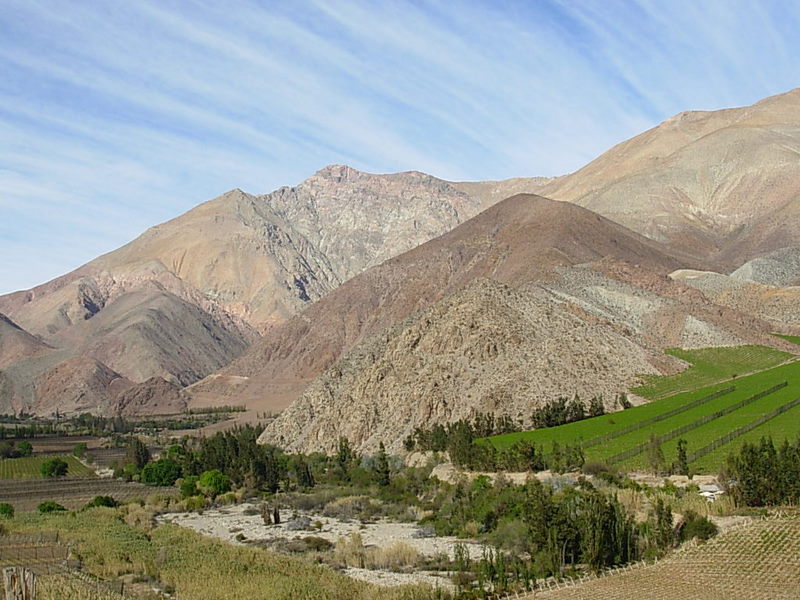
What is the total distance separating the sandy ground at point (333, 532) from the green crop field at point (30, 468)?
41009 mm

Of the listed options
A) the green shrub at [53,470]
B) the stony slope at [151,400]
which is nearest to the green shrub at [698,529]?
the green shrub at [53,470]

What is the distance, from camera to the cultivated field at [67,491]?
226ft

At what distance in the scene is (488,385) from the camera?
72.6 metres

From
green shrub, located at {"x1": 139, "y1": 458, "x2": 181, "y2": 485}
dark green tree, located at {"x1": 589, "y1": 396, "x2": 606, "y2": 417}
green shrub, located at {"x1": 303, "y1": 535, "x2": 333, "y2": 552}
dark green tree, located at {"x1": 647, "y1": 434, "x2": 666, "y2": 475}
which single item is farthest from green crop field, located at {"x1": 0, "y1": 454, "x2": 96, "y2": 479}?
dark green tree, located at {"x1": 647, "y1": 434, "x2": 666, "y2": 475}

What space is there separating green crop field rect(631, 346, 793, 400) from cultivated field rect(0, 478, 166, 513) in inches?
1500

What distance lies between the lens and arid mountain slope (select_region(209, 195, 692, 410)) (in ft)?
481

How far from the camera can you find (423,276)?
168m

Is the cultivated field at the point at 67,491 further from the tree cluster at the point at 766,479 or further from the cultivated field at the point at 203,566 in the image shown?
the tree cluster at the point at 766,479

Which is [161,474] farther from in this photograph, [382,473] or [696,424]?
[696,424]

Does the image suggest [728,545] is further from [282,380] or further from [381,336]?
[282,380]

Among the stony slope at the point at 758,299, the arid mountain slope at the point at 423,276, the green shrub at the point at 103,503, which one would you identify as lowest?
the green shrub at the point at 103,503

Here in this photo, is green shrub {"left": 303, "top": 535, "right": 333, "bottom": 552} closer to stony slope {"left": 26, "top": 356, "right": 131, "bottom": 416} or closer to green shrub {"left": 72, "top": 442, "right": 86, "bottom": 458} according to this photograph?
green shrub {"left": 72, "top": 442, "right": 86, "bottom": 458}

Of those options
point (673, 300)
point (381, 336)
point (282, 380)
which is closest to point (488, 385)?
point (381, 336)

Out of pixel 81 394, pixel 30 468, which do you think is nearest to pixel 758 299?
pixel 30 468
